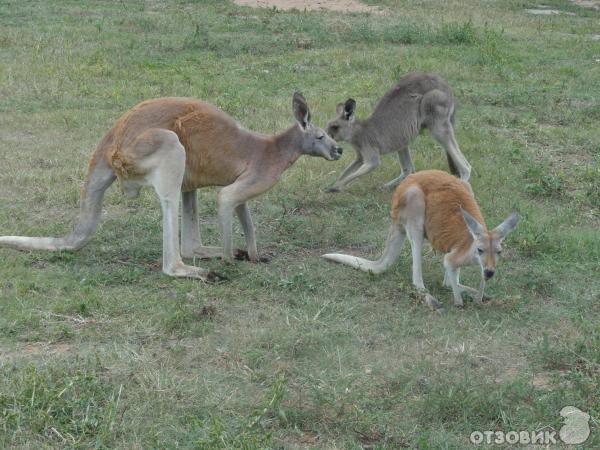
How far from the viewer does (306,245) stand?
6574 mm

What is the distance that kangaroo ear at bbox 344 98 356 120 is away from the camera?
797 centimetres

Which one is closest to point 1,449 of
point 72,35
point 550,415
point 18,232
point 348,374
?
point 348,374

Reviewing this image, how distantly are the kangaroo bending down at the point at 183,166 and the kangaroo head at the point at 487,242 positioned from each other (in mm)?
1482

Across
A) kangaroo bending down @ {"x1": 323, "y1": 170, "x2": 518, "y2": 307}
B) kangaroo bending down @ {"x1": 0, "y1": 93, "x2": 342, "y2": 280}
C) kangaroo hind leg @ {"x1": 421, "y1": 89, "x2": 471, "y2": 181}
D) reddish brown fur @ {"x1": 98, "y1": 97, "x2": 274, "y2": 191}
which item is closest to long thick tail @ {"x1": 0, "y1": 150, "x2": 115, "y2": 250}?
kangaroo bending down @ {"x1": 0, "y1": 93, "x2": 342, "y2": 280}

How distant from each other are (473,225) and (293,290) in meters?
1.18

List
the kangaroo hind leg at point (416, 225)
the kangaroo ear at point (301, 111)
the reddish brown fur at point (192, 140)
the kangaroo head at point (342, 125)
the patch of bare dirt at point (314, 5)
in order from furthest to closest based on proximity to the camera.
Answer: the patch of bare dirt at point (314, 5)
the kangaroo head at point (342, 125)
the kangaroo ear at point (301, 111)
the reddish brown fur at point (192, 140)
the kangaroo hind leg at point (416, 225)

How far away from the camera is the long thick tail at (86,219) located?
5.99 m

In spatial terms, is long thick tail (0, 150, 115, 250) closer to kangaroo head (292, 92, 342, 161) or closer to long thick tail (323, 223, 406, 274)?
kangaroo head (292, 92, 342, 161)

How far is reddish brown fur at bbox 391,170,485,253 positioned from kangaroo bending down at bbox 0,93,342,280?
36.6 inches

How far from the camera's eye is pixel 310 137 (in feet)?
20.9

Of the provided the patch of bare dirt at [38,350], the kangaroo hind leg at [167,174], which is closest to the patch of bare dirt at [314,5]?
the kangaroo hind leg at [167,174]

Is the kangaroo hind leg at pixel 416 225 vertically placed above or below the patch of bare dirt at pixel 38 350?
above

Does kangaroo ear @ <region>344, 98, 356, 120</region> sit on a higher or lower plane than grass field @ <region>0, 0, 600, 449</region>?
higher

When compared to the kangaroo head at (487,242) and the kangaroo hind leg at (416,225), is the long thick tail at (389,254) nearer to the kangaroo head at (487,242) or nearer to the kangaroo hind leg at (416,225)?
the kangaroo hind leg at (416,225)
